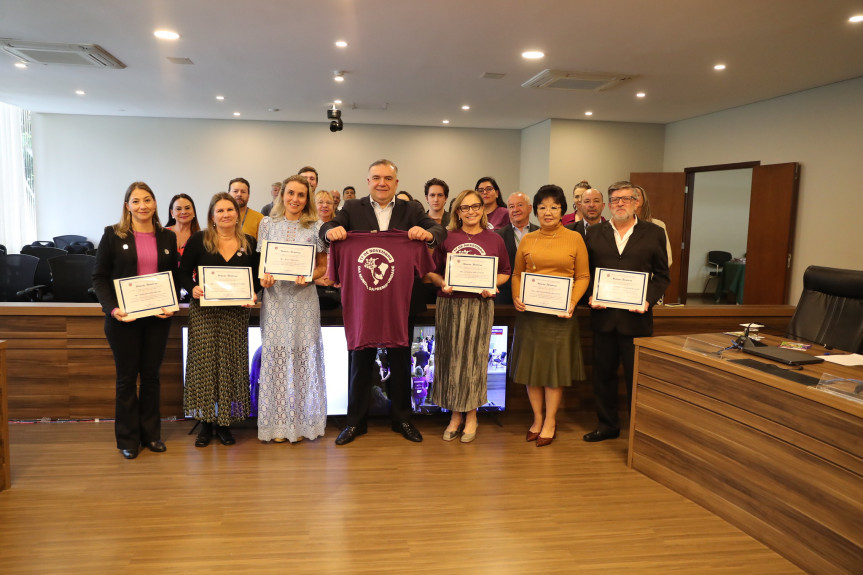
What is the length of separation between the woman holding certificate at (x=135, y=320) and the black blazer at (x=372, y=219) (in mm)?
970

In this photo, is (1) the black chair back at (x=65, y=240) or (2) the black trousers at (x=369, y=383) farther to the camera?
(1) the black chair back at (x=65, y=240)

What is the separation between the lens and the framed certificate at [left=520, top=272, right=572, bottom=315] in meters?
3.29

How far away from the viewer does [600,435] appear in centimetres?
363

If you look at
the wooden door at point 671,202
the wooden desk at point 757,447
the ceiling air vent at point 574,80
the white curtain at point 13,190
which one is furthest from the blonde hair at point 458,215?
the white curtain at point 13,190

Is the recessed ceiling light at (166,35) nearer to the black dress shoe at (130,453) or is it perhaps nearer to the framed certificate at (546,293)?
the black dress shoe at (130,453)

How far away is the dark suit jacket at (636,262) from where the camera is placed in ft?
10.9

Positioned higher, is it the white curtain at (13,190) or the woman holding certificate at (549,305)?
the white curtain at (13,190)

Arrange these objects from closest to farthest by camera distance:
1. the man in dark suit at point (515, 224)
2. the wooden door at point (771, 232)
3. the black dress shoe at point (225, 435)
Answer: the black dress shoe at point (225, 435)
the man in dark suit at point (515, 224)
the wooden door at point (771, 232)

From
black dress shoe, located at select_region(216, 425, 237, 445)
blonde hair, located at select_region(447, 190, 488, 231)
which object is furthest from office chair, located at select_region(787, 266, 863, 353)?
black dress shoe, located at select_region(216, 425, 237, 445)

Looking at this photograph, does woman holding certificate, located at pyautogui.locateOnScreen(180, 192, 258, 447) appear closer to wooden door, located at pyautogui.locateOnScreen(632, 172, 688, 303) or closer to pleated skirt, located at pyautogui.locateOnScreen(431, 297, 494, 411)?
pleated skirt, located at pyautogui.locateOnScreen(431, 297, 494, 411)

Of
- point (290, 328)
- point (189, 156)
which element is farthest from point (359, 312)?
point (189, 156)

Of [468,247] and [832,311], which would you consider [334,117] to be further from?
[832,311]

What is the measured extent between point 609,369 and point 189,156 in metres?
9.19

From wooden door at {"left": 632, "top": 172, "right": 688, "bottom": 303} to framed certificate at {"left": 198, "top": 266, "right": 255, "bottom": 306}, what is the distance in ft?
24.5
